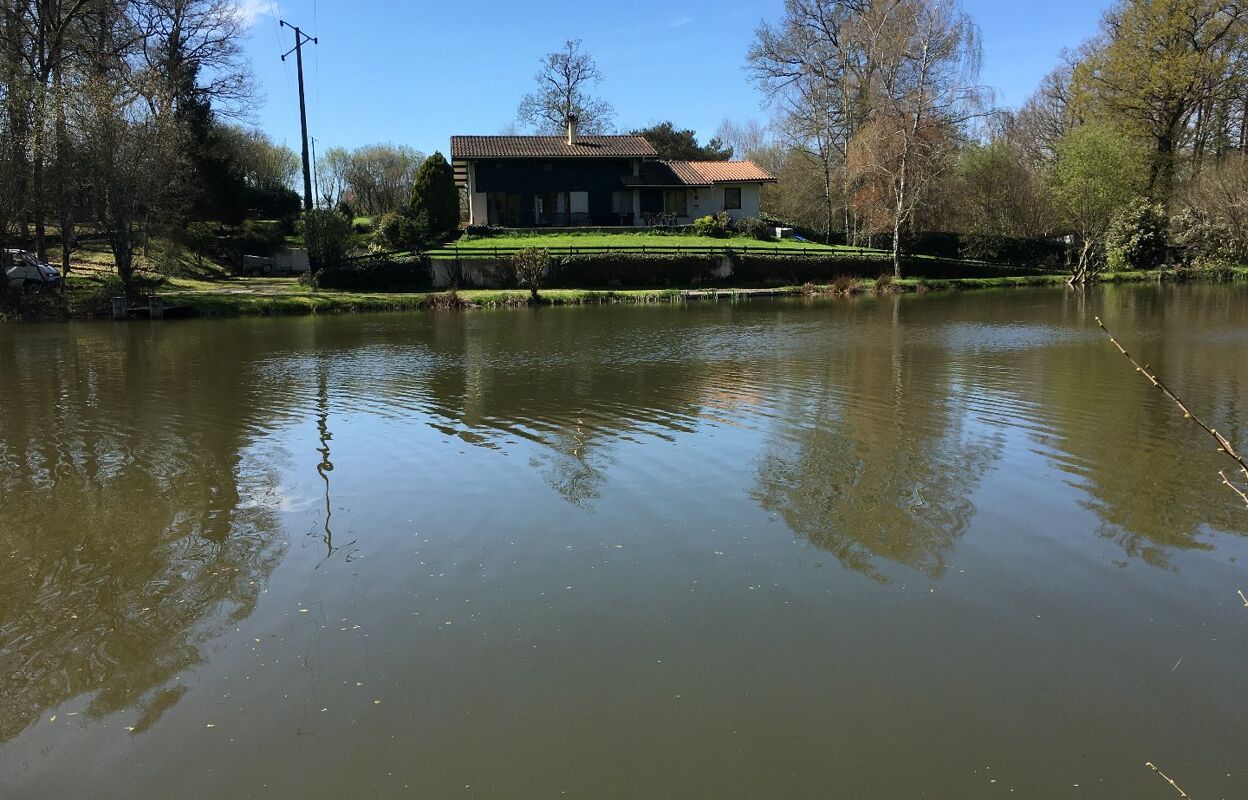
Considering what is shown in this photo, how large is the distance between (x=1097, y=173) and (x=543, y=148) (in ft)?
92.4

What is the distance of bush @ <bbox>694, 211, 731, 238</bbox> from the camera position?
46344 millimetres

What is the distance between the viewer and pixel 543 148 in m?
48.7

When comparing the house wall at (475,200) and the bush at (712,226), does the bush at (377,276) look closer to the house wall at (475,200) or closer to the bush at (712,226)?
the house wall at (475,200)

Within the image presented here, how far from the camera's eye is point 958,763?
3980mm

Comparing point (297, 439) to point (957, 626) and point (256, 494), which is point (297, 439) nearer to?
point (256, 494)

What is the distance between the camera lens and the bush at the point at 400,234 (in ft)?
126

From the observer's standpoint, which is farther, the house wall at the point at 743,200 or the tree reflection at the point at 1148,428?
the house wall at the point at 743,200

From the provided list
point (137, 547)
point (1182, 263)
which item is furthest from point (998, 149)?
point (137, 547)

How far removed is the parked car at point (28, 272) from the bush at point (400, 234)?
13.0 metres

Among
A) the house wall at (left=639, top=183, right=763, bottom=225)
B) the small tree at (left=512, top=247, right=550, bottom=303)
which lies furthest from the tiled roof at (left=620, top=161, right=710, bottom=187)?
the small tree at (left=512, top=247, right=550, bottom=303)

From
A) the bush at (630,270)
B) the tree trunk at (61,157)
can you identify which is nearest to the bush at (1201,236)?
the bush at (630,270)

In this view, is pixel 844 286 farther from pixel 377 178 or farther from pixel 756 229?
pixel 377 178

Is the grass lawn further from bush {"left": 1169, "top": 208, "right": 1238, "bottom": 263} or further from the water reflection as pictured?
the water reflection

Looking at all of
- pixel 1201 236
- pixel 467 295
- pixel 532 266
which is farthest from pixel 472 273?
pixel 1201 236
